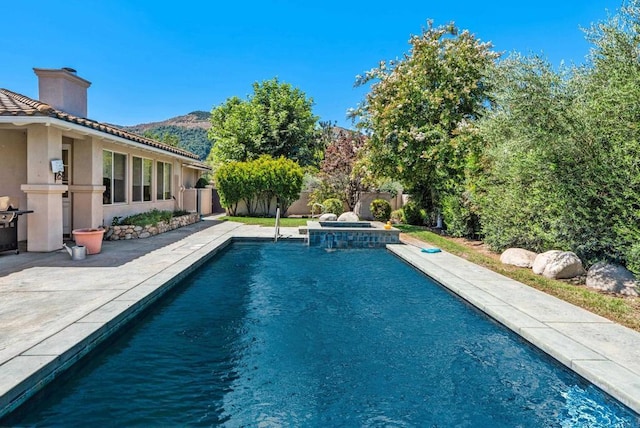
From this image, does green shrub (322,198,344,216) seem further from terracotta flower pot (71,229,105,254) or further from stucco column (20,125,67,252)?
stucco column (20,125,67,252)

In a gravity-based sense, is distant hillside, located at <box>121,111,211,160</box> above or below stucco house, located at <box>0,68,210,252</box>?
above

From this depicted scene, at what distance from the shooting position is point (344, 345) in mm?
5328

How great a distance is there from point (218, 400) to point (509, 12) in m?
18.3

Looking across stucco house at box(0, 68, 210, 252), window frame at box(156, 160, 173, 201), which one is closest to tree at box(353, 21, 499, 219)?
window frame at box(156, 160, 173, 201)

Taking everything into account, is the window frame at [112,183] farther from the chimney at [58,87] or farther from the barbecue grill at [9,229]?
the barbecue grill at [9,229]

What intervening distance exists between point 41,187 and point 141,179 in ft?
18.6

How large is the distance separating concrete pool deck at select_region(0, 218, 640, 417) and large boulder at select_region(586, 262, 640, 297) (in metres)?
1.42

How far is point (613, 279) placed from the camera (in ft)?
24.6

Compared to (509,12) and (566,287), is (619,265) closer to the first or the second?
(566,287)

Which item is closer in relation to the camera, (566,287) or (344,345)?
(344,345)

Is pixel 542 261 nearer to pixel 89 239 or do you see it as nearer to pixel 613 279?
pixel 613 279

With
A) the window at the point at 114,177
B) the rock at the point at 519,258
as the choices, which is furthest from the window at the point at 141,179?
the rock at the point at 519,258

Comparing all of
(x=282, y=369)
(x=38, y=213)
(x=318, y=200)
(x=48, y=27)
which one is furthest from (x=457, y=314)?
(x=48, y=27)

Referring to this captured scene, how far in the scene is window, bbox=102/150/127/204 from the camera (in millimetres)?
12509
